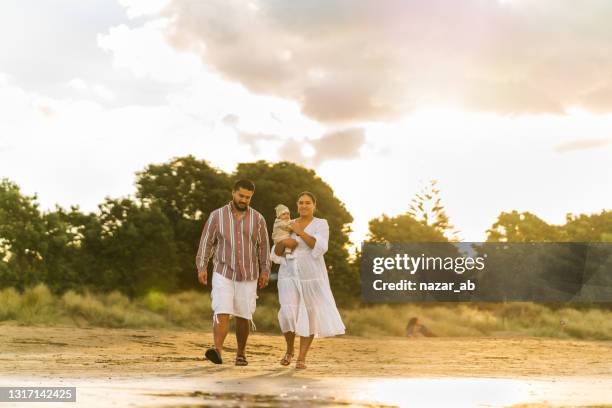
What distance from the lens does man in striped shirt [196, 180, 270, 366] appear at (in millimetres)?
11008

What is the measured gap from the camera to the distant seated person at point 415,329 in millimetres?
27828

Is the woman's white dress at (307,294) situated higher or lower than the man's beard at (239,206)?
lower

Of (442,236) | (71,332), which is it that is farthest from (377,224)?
(71,332)

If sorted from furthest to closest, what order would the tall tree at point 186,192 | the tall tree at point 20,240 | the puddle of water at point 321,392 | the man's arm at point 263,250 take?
the tall tree at point 186,192, the tall tree at point 20,240, the man's arm at point 263,250, the puddle of water at point 321,392

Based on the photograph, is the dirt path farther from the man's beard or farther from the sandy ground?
the man's beard

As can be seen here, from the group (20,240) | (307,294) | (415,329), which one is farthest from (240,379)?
(20,240)

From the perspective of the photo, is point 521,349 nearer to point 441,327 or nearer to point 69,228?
point 441,327

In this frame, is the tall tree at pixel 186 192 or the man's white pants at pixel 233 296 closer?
the man's white pants at pixel 233 296

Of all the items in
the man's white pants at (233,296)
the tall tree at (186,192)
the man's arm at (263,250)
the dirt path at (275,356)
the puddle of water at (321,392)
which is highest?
the tall tree at (186,192)

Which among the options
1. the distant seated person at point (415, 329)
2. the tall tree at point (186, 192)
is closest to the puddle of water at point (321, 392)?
the distant seated person at point (415, 329)

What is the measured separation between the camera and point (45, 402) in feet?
23.2

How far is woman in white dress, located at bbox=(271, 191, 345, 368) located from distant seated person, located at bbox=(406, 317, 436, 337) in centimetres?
1701

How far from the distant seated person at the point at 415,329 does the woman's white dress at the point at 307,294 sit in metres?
17.0

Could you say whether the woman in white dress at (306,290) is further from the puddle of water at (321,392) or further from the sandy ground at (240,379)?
the puddle of water at (321,392)
